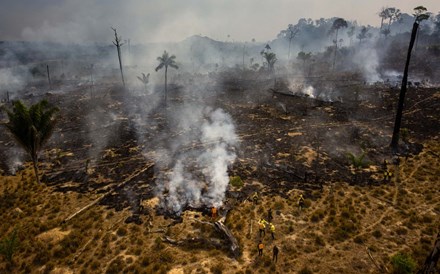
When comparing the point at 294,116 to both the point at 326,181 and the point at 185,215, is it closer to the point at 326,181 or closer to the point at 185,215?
the point at 326,181

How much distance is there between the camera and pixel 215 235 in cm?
1853

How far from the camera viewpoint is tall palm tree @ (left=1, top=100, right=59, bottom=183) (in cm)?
2423

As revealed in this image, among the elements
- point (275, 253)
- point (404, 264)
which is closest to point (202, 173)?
point (275, 253)

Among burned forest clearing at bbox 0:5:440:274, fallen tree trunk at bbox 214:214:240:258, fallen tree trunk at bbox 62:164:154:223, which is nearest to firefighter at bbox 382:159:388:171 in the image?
burned forest clearing at bbox 0:5:440:274

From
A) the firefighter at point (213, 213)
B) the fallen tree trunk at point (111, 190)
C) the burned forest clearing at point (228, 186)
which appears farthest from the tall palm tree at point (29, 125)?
the firefighter at point (213, 213)

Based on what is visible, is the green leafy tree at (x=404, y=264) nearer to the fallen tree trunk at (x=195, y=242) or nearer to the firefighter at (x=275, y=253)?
the firefighter at (x=275, y=253)

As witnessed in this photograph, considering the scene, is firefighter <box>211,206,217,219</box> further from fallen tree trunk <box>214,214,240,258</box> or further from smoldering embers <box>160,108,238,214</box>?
smoldering embers <box>160,108,238,214</box>

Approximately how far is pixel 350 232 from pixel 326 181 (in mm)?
7685

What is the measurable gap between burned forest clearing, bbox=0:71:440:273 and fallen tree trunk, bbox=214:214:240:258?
4.1 inches

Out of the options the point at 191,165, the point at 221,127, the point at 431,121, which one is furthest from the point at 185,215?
the point at 431,121

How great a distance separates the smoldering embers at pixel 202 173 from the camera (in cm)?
2284

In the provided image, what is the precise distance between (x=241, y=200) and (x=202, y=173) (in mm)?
5605

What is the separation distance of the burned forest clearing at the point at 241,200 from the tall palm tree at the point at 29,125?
3.96 metres

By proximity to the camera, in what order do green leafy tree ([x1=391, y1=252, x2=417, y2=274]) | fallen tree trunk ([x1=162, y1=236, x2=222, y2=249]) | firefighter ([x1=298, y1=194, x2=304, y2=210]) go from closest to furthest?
green leafy tree ([x1=391, y1=252, x2=417, y2=274])
fallen tree trunk ([x1=162, y1=236, x2=222, y2=249])
firefighter ([x1=298, y1=194, x2=304, y2=210])
